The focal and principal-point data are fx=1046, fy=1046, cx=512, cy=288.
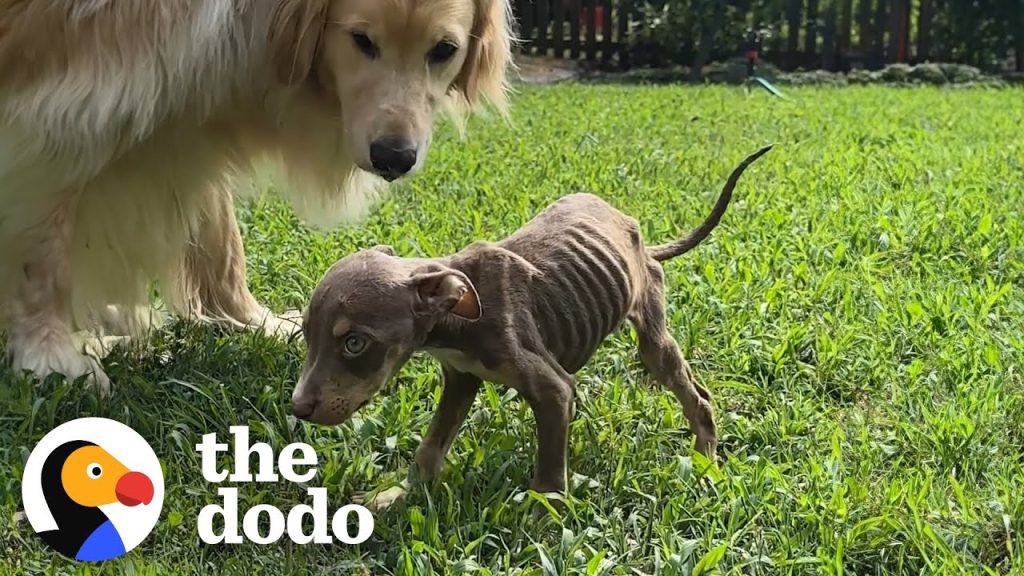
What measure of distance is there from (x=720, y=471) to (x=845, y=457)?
0.33 metres

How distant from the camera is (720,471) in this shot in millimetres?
2092

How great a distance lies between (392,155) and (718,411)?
0.97m

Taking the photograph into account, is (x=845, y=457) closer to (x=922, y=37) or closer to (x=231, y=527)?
(x=231, y=527)

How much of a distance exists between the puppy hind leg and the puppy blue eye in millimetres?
677

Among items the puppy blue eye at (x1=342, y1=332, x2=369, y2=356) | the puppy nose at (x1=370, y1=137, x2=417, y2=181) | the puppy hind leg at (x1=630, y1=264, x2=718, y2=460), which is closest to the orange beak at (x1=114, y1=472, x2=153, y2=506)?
the puppy blue eye at (x1=342, y1=332, x2=369, y2=356)

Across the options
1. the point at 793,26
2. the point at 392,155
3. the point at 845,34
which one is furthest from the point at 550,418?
the point at 845,34

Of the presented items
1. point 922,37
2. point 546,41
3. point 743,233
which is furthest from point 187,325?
point 922,37

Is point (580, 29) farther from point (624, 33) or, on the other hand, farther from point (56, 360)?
point (56, 360)

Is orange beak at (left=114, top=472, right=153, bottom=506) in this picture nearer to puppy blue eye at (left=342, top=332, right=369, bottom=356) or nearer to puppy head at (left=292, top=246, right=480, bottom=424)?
puppy head at (left=292, top=246, right=480, bottom=424)

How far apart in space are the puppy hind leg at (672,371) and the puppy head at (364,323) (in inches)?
20.9

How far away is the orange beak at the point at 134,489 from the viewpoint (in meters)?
1.84

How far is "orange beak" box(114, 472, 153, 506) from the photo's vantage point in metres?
1.84

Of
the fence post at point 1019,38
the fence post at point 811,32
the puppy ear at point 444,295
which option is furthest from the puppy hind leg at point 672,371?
A: the fence post at point 1019,38

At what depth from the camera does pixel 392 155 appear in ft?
7.84
